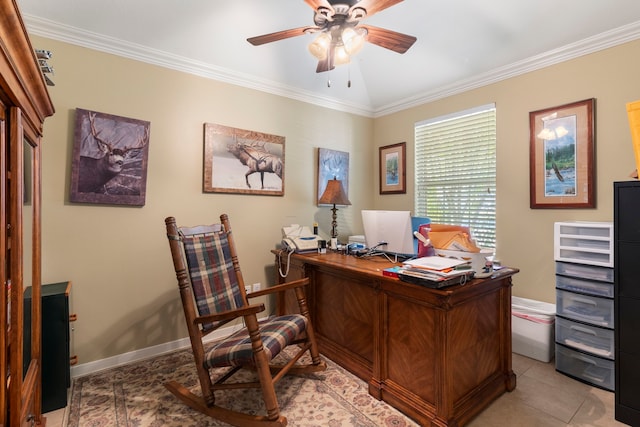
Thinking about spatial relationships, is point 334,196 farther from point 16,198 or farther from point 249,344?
point 16,198

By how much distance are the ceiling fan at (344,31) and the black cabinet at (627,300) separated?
153 centimetres

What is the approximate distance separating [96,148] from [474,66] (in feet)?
11.1

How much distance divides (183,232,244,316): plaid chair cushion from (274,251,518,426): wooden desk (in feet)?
2.27

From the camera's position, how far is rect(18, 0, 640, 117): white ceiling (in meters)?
2.19

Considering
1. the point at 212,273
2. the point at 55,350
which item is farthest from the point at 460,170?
the point at 55,350

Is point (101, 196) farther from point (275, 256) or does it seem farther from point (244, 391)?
point (244, 391)

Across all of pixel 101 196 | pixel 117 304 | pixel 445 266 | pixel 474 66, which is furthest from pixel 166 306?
pixel 474 66

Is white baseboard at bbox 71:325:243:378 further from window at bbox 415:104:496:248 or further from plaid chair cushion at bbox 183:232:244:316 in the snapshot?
window at bbox 415:104:496:248

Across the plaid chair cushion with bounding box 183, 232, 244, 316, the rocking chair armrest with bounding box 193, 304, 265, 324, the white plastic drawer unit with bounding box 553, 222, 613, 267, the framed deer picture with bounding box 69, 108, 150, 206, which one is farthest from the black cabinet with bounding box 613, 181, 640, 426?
the framed deer picture with bounding box 69, 108, 150, 206

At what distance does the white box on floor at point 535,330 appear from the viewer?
239 centimetres

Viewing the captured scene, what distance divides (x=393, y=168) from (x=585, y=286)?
88.4 inches

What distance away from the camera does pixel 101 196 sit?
228 centimetres

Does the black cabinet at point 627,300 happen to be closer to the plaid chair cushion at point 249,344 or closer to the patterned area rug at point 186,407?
the patterned area rug at point 186,407

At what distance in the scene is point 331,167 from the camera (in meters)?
3.66
